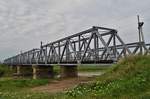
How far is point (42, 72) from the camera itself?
69.2m

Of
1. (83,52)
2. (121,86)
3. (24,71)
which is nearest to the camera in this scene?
(121,86)

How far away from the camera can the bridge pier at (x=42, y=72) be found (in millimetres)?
67438

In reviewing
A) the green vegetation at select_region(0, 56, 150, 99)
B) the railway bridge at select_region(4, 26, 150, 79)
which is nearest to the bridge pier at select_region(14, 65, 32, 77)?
the railway bridge at select_region(4, 26, 150, 79)

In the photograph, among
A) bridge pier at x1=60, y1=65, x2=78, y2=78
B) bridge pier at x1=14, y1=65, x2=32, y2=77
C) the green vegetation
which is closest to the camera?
the green vegetation

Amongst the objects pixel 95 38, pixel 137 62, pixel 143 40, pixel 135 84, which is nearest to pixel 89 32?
pixel 95 38

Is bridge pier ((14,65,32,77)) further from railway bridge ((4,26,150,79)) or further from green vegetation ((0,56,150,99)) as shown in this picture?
green vegetation ((0,56,150,99))

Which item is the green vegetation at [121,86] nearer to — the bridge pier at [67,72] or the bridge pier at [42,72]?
the bridge pier at [67,72]

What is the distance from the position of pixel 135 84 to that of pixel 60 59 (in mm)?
41749

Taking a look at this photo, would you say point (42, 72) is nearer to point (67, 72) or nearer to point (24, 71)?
point (67, 72)

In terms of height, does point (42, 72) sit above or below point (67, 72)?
below

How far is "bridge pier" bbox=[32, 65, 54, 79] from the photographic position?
2655 inches

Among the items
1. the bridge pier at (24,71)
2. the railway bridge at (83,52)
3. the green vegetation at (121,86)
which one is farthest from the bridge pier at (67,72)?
the bridge pier at (24,71)

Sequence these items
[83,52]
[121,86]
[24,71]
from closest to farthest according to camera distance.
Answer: [121,86] → [83,52] → [24,71]

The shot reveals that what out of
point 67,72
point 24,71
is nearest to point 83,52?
point 67,72
